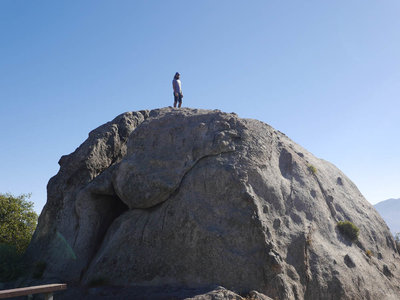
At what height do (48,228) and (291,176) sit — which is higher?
(291,176)

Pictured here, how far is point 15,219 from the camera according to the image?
1193 inches

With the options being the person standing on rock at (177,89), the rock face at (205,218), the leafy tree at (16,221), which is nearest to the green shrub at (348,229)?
the rock face at (205,218)

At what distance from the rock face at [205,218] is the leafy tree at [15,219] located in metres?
9.53

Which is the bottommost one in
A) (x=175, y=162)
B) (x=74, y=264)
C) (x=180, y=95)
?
(x=74, y=264)

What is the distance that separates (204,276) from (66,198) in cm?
931

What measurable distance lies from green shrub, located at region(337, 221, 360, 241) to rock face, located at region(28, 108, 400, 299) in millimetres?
426

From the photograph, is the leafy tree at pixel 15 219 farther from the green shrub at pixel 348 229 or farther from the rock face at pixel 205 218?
the green shrub at pixel 348 229

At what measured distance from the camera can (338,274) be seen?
1658cm

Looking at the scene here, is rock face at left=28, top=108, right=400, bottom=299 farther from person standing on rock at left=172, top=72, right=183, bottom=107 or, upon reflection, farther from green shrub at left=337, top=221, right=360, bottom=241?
person standing on rock at left=172, top=72, right=183, bottom=107

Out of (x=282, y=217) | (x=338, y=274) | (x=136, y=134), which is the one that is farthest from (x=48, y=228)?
(x=338, y=274)

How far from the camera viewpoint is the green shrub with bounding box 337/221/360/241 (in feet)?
63.9

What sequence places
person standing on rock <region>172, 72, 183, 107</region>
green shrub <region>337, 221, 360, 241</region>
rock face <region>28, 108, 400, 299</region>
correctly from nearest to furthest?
rock face <region>28, 108, 400, 299</region> → green shrub <region>337, 221, 360, 241</region> → person standing on rock <region>172, 72, 183, 107</region>

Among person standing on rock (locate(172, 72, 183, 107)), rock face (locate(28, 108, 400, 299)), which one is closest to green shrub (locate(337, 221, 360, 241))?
rock face (locate(28, 108, 400, 299))

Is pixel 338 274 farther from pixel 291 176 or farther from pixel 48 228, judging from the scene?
pixel 48 228
